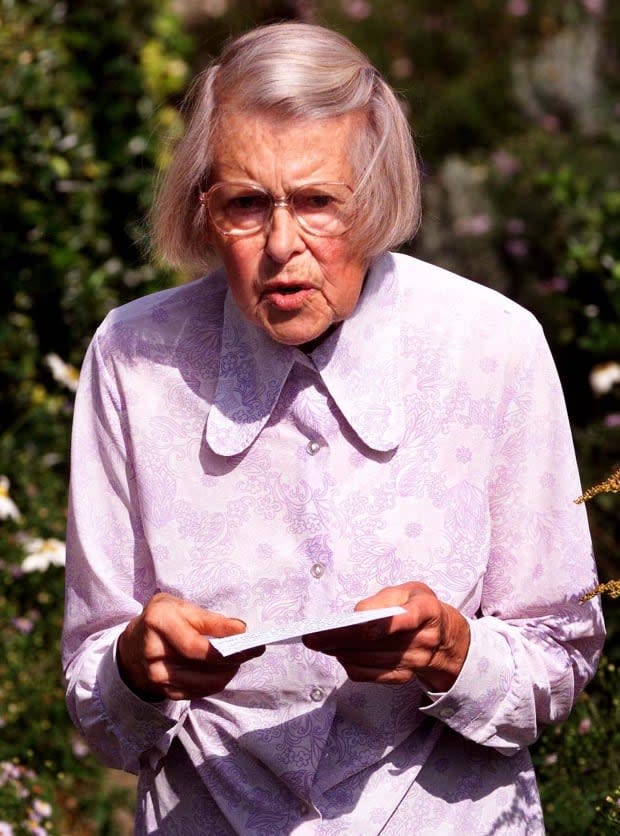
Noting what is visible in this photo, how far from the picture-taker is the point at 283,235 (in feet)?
6.05

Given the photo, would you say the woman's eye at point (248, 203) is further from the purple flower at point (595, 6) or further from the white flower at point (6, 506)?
the purple flower at point (595, 6)

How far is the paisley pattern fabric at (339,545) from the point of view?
1897 mm

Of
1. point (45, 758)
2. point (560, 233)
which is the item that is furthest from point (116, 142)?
point (45, 758)

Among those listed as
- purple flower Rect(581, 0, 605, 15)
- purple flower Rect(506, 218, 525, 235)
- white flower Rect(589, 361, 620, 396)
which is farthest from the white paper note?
purple flower Rect(581, 0, 605, 15)

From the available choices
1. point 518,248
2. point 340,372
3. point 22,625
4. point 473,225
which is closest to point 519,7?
point 473,225

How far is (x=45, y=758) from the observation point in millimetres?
3633

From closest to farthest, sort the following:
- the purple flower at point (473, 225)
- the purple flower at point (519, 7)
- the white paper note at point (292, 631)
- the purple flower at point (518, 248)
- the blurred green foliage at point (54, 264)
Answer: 1. the white paper note at point (292, 631)
2. the blurred green foliage at point (54, 264)
3. the purple flower at point (518, 248)
4. the purple flower at point (473, 225)
5. the purple flower at point (519, 7)

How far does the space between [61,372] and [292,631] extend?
3131 millimetres

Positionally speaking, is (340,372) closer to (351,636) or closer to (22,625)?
(351,636)

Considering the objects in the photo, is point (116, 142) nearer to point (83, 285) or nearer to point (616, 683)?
point (83, 285)

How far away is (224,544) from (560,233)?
404cm

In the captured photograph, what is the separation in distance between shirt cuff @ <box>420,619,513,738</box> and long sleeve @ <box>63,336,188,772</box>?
1.22 feet

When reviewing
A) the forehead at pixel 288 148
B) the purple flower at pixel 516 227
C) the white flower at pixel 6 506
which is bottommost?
the purple flower at pixel 516 227

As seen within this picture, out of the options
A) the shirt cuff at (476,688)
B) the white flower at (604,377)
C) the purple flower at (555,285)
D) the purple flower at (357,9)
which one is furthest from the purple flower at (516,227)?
the shirt cuff at (476,688)
